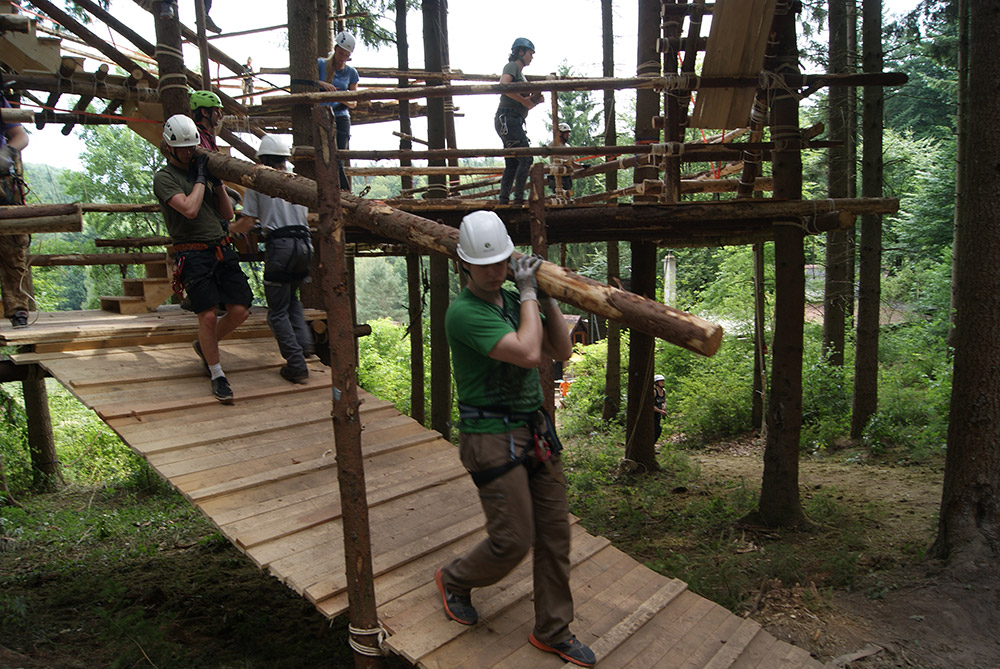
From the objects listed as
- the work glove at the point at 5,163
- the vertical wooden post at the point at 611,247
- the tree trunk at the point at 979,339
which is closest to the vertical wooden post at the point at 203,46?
the work glove at the point at 5,163

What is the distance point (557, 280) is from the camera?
286 centimetres

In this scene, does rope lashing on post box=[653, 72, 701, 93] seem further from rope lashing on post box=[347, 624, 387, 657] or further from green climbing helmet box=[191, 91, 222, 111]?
rope lashing on post box=[347, 624, 387, 657]

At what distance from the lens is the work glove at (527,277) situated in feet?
9.32

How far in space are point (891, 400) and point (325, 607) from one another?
11006mm

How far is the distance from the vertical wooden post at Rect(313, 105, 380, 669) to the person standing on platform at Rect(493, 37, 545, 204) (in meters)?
4.03

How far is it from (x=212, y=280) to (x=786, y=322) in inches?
207

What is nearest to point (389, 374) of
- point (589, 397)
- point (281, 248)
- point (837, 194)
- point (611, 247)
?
point (589, 397)

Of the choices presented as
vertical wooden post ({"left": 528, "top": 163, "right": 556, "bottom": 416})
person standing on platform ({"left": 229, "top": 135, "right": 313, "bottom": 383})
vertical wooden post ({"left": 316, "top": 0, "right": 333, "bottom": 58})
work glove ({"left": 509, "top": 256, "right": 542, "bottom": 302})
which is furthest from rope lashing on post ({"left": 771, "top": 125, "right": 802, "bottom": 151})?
vertical wooden post ({"left": 316, "top": 0, "right": 333, "bottom": 58})

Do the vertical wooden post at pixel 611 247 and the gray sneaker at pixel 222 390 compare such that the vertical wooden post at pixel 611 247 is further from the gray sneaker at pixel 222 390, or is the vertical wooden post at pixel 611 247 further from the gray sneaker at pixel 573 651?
the gray sneaker at pixel 573 651

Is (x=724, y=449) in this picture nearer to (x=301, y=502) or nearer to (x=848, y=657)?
(x=848, y=657)

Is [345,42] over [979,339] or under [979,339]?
over

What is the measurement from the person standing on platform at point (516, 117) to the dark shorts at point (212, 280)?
10.5ft

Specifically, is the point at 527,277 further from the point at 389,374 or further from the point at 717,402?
the point at 389,374

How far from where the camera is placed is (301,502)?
152 inches
